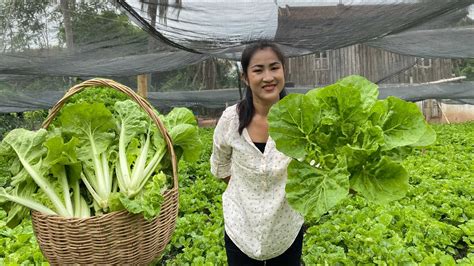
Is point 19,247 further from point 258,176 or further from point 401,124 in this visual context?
point 401,124

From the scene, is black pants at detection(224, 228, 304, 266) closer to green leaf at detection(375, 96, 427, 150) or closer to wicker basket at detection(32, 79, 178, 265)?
wicker basket at detection(32, 79, 178, 265)

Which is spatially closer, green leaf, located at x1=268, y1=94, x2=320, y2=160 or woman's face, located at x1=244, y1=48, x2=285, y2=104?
green leaf, located at x1=268, y1=94, x2=320, y2=160

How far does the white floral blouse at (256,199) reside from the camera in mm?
1881

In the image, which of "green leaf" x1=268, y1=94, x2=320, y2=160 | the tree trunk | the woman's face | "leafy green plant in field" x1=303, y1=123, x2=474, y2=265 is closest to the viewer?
"green leaf" x1=268, y1=94, x2=320, y2=160

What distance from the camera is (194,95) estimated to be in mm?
8945

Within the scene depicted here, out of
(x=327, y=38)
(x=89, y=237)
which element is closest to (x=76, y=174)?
(x=89, y=237)

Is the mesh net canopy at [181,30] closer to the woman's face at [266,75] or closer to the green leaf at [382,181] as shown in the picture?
the woman's face at [266,75]

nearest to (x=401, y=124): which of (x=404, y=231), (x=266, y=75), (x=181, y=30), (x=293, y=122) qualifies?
(x=293, y=122)

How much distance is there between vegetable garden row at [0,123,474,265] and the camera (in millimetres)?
2984

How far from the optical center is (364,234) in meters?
3.28

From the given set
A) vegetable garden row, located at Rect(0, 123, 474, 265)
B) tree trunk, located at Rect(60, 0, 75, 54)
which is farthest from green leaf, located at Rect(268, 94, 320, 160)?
tree trunk, located at Rect(60, 0, 75, 54)

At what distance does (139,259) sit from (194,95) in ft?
24.9

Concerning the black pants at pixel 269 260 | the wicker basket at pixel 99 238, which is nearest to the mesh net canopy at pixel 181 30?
the black pants at pixel 269 260

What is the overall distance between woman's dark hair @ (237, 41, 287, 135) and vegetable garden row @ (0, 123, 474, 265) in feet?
4.40
